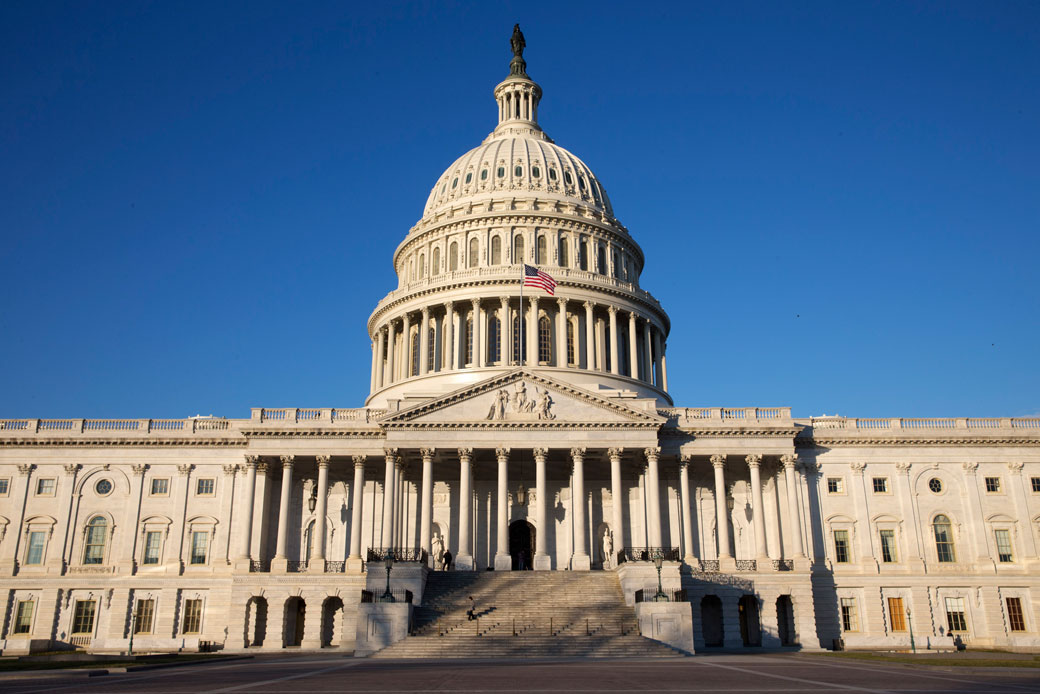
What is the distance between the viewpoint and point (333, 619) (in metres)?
57.2

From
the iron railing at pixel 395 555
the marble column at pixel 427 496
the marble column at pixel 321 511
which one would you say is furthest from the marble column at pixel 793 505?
the marble column at pixel 321 511

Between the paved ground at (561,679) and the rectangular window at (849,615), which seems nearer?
the paved ground at (561,679)

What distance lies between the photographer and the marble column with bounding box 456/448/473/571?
177 ft

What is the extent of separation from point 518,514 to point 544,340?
58.7 ft

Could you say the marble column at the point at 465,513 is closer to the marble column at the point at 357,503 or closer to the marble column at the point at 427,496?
the marble column at the point at 427,496

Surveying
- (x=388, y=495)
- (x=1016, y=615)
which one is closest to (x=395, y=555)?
(x=388, y=495)

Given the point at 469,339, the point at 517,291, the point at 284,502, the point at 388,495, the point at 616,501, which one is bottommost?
the point at 616,501

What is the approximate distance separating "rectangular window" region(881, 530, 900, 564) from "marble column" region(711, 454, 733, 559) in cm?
1057

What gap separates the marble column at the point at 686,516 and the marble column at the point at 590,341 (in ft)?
51.6

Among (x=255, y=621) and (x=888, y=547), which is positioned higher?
(x=888, y=547)

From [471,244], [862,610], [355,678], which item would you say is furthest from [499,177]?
[355,678]

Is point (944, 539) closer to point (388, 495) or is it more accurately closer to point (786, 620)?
point (786, 620)

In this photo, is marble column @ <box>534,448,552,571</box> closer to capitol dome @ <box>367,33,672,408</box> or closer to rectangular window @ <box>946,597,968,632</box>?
capitol dome @ <box>367,33,672,408</box>

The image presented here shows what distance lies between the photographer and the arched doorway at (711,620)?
56.4 metres
